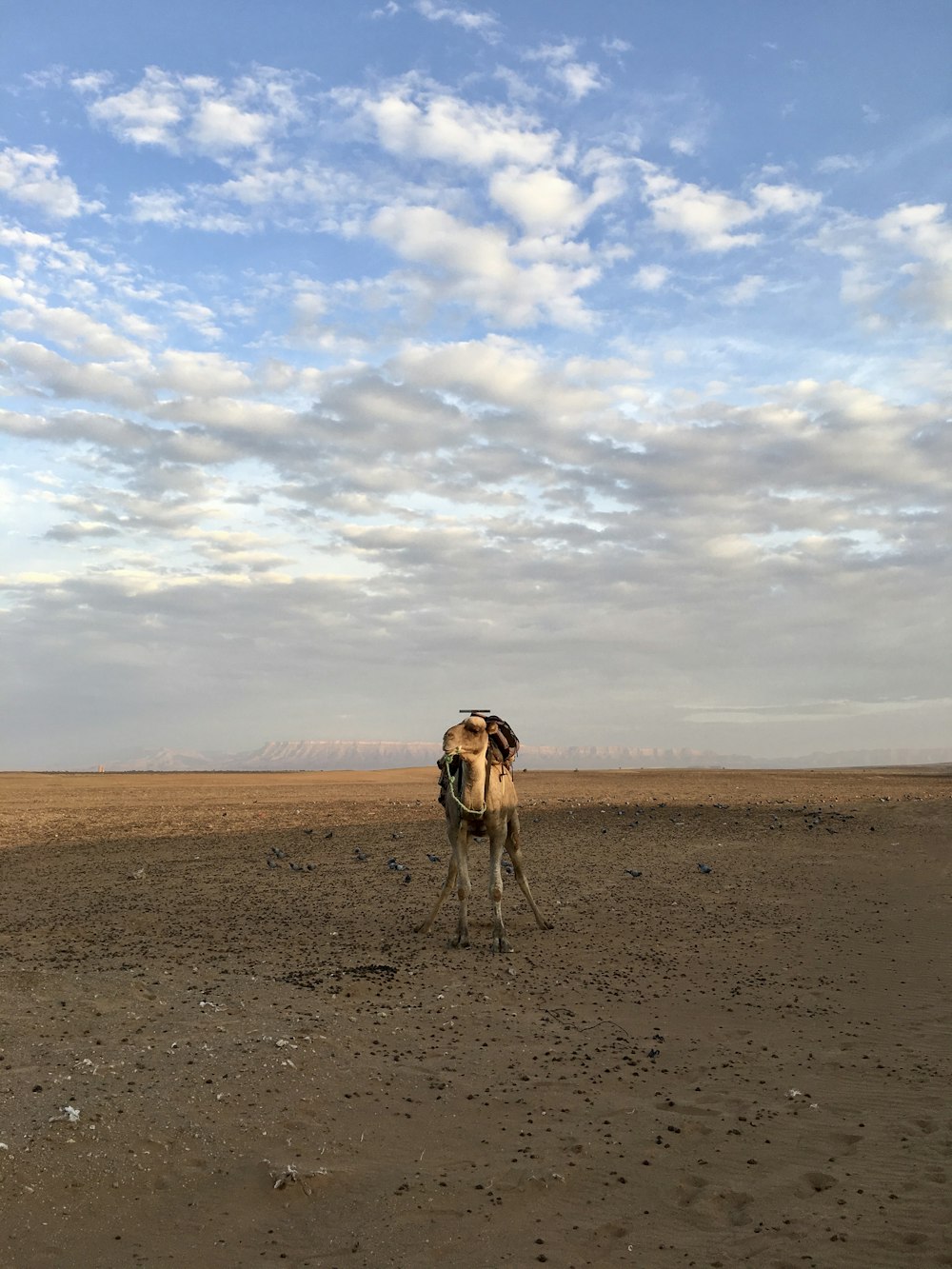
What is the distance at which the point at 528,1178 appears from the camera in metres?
7.47

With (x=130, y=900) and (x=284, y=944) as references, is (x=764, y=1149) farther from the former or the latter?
(x=130, y=900)

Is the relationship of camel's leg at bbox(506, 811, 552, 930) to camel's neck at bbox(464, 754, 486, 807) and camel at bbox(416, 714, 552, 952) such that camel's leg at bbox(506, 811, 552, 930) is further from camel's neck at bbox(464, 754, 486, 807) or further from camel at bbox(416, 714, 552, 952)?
camel's neck at bbox(464, 754, 486, 807)

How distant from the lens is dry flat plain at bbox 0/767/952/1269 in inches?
267

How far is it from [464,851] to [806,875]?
1130 centimetres

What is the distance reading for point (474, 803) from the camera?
14828 millimetres

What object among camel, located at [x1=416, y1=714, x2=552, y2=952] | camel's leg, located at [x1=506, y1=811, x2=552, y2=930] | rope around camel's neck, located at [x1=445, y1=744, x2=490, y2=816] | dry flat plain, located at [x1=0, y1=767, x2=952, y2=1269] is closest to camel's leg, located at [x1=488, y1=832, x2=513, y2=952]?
camel, located at [x1=416, y1=714, x2=552, y2=952]

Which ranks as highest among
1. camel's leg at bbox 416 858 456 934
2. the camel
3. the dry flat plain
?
the camel

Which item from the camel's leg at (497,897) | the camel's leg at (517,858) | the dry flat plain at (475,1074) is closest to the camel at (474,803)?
the camel's leg at (497,897)

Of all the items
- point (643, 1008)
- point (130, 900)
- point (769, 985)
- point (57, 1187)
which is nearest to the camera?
point (57, 1187)

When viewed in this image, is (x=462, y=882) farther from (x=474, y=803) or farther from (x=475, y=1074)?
(x=475, y=1074)

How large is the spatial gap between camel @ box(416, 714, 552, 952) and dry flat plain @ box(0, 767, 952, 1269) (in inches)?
32.5

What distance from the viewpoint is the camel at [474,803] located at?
48.7 feet

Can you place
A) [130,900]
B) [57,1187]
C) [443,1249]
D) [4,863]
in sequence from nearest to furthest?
[443,1249]
[57,1187]
[130,900]
[4,863]

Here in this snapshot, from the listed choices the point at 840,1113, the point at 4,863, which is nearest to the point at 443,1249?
the point at 840,1113
